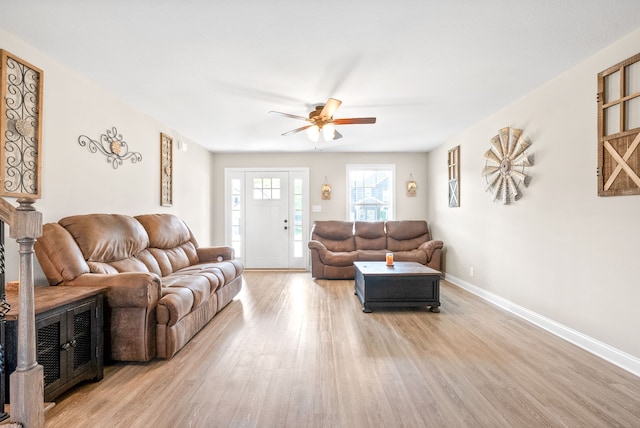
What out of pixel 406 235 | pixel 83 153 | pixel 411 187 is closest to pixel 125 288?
pixel 83 153

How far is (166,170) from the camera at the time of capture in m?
4.62

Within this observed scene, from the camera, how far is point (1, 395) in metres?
1.42

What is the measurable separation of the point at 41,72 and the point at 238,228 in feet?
14.5

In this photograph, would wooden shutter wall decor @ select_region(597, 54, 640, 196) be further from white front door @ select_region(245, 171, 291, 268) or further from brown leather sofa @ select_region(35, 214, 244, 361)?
white front door @ select_region(245, 171, 291, 268)

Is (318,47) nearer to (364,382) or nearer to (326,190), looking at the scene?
(364,382)

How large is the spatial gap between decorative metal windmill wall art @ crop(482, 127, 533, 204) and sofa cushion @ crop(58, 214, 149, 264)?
13.5ft

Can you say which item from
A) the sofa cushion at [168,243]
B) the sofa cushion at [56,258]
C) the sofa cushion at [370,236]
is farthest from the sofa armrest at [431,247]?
the sofa cushion at [56,258]

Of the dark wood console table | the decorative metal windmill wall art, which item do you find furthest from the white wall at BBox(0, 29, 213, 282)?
the decorative metal windmill wall art

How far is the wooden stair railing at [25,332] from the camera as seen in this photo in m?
1.30

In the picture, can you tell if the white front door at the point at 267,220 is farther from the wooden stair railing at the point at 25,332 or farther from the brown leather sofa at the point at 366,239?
the wooden stair railing at the point at 25,332

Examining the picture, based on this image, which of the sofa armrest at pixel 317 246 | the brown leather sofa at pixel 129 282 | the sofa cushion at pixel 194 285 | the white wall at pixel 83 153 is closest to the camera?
the brown leather sofa at pixel 129 282

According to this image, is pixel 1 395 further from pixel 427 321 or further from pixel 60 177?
pixel 427 321

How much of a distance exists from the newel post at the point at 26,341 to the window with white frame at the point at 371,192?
5602mm

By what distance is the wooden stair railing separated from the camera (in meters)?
1.30
